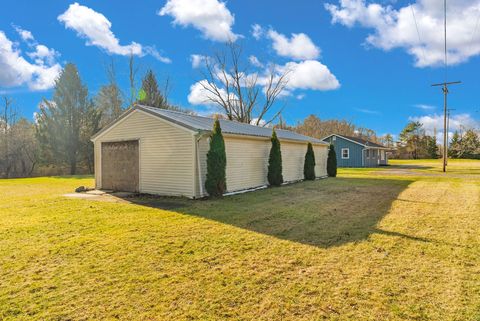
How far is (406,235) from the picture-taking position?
5078 mm

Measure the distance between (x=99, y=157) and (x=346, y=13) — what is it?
14.0 metres

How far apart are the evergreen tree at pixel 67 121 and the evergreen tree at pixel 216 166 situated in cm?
2182

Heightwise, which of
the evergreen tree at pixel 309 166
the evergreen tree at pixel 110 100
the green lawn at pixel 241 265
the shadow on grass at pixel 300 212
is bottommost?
the green lawn at pixel 241 265

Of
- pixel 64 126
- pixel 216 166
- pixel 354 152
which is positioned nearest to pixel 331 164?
pixel 216 166

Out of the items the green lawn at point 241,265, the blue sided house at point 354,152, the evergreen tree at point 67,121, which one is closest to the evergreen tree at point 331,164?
the green lawn at point 241,265

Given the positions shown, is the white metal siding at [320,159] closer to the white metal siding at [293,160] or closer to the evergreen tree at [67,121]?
the white metal siding at [293,160]

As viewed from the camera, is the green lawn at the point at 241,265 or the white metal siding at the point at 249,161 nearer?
the green lawn at the point at 241,265

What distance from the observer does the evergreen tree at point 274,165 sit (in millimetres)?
12742

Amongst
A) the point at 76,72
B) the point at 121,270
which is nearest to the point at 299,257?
the point at 121,270

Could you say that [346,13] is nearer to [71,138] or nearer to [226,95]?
[226,95]

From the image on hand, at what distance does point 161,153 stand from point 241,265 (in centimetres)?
700

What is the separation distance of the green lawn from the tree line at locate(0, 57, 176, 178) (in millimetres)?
20833

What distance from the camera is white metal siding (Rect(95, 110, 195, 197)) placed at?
934cm

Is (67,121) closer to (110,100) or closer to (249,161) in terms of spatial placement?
(110,100)
